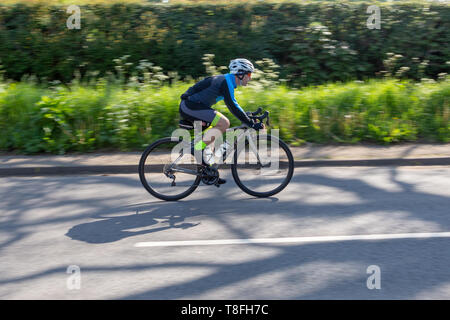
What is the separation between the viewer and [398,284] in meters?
4.26

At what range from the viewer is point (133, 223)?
5883mm

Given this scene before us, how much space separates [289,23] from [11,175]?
26.6ft

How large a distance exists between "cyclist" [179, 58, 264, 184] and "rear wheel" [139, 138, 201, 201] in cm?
24

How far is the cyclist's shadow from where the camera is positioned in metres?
5.51

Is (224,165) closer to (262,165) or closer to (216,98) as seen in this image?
(262,165)

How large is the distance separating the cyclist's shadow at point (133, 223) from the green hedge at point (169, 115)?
9.98 feet

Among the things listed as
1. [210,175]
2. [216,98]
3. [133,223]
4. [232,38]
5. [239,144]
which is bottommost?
[133,223]

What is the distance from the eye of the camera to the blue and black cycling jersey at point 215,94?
6324mm

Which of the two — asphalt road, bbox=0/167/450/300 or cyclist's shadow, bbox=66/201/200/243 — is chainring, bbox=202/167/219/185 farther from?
cyclist's shadow, bbox=66/201/200/243

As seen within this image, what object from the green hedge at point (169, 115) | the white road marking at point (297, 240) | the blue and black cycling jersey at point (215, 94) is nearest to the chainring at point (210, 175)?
the blue and black cycling jersey at point (215, 94)

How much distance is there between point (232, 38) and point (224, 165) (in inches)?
272

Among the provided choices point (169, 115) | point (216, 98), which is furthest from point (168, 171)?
point (169, 115)

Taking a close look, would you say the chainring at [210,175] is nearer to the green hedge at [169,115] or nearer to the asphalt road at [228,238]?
the asphalt road at [228,238]

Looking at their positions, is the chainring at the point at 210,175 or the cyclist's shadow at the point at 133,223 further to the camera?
the chainring at the point at 210,175
